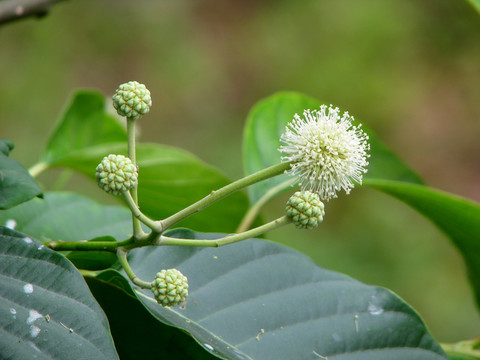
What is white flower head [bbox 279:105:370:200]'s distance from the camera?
99 cm

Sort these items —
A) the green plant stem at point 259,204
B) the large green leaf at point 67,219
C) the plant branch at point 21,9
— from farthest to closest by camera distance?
the green plant stem at point 259,204
the plant branch at point 21,9
the large green leaf at point 67,219

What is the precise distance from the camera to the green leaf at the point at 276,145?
1646 mm

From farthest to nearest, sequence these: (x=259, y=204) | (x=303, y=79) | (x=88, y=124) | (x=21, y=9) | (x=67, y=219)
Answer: (x=303, y=79) → (x=88, y=124) → (x=259, y=204) → (x=21, y=9) → (x=67, y=219)

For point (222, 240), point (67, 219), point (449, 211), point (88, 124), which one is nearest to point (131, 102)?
point (222, 240)

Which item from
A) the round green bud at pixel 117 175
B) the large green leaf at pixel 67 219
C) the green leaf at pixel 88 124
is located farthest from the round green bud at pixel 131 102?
the green leaf at pixel 88 124

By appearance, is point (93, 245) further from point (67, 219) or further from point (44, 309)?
point (67, 219)

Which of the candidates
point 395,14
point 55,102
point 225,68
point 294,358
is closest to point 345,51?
point 395,14

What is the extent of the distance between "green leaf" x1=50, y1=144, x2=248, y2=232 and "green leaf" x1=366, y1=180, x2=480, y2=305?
1.35 ft

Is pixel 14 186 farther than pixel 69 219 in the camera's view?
No

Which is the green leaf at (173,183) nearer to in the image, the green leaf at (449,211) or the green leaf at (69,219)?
the green leaf at (69,219)

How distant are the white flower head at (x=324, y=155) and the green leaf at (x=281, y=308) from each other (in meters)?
0.18

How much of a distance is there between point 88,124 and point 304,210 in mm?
1113

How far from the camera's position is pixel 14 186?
0.91 m

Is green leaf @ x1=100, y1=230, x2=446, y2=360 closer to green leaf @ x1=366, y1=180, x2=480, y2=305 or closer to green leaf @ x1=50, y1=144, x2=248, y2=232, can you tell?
green leaf @ x1=366, y1=180, x2=480, y2=305
